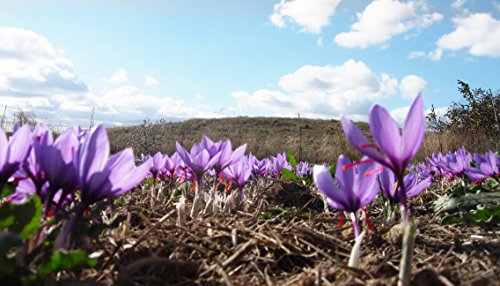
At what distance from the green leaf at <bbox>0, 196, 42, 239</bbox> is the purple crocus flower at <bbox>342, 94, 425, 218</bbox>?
29.0 inches

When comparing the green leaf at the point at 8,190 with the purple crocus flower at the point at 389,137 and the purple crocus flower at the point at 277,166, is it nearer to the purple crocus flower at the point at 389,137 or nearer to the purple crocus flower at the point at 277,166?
the purple crocus flower at the point at 389,137

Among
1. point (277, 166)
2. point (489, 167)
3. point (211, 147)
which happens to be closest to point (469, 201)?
point (489, 167)

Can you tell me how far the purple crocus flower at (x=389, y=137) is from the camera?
1.04 m

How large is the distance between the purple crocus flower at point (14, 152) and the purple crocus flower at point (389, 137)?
774 mm

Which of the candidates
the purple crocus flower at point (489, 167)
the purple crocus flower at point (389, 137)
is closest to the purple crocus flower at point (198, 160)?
the purple crocus flower at point (389, 137)

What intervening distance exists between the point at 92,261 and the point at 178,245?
396 millimetres

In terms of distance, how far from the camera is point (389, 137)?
1073mm

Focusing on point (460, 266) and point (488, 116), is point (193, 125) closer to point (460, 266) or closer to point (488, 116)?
point (488, 116)

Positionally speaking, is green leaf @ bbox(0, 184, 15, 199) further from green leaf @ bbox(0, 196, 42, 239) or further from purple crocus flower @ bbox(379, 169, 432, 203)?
purple crocus flower @ bbox(379, 169, 432, 203)

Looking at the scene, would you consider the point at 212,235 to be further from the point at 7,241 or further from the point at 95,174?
the point at 7,241

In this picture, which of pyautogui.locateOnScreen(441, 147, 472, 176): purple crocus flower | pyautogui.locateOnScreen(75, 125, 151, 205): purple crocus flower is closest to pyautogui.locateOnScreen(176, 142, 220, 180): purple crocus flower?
pyautogui.locateOnScreen(75, 125, 151, 205): purple crocus flower

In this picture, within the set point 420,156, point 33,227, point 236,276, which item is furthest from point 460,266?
point 420,156

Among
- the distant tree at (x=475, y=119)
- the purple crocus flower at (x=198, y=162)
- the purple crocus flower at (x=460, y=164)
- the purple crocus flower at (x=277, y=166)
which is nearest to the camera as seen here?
the purple crocus flower at (x=198, y=162)

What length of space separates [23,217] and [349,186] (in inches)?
33.3
